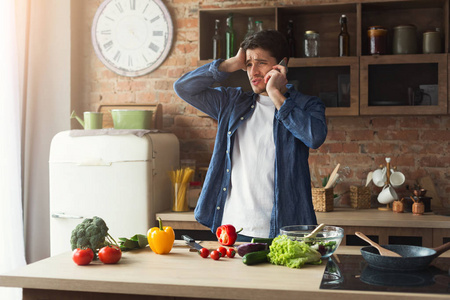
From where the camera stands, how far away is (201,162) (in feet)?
13.6

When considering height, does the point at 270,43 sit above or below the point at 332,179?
above

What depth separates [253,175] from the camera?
95.3 inches

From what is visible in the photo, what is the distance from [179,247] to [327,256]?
0.58m

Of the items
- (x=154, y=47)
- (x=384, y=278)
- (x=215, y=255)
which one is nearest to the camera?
(x=384, y=278)

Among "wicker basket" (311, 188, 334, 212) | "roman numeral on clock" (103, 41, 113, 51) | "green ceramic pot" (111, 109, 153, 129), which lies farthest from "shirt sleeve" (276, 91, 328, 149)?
"roman numeral on clock" (103, 41, 113, 51)

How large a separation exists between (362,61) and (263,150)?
1461 mm

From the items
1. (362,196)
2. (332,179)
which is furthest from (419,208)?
(332,179)

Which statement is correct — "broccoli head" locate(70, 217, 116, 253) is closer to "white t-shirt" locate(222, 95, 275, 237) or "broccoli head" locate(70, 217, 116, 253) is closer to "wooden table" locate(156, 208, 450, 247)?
"white t-shirt" locate(222, 95, 275, 237)

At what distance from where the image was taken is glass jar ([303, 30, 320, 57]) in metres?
3.72

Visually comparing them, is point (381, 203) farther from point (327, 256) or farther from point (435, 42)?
point (327, 256)

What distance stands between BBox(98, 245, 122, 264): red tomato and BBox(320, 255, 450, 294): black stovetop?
684 millimetres

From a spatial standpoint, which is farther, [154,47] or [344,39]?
[154,47]

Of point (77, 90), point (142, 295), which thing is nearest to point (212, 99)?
point (142, 295)

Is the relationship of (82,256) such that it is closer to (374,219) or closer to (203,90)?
(203,90)
